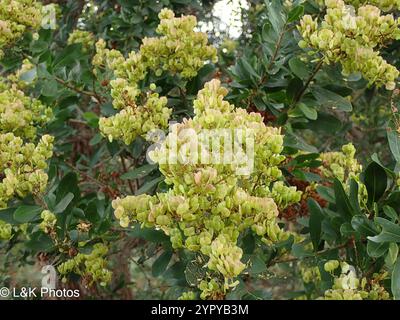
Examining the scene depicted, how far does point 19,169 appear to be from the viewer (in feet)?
7.53

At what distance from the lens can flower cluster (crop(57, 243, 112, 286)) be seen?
249 cm

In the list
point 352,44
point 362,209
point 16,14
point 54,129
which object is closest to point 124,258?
point 54,129

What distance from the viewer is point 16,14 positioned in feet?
8.99

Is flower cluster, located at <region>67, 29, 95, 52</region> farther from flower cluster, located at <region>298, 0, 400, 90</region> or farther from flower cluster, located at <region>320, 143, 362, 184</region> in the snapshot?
flower cluster, located at <region>298, 0, 400, 90</region>

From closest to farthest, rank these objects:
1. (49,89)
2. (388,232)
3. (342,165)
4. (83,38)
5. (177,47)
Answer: (388,232) → (177,47) → (342,165) → (49,89) → (83,38)

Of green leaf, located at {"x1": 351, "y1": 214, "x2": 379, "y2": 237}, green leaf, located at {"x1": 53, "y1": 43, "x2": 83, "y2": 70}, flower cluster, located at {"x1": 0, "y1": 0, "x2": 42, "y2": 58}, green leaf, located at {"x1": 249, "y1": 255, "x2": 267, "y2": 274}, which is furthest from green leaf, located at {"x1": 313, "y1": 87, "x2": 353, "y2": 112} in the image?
flower cluster, located at {"x1": 0, "y1": 0, "x2": 42, "y2": 58}

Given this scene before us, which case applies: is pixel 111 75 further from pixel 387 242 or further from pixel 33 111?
pixel 387 242

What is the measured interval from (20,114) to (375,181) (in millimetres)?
1617

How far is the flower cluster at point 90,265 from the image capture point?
2.49 meters

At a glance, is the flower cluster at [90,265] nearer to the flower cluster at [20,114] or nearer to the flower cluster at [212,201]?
the flower cluster at [20,114]

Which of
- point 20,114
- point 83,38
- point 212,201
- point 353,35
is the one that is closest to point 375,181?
point 353,35

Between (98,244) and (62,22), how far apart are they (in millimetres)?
2240

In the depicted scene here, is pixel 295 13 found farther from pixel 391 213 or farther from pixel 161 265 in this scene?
pixel 161 265

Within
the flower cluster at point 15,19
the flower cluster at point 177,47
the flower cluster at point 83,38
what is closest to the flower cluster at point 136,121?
the flower cluster at point 177,47
